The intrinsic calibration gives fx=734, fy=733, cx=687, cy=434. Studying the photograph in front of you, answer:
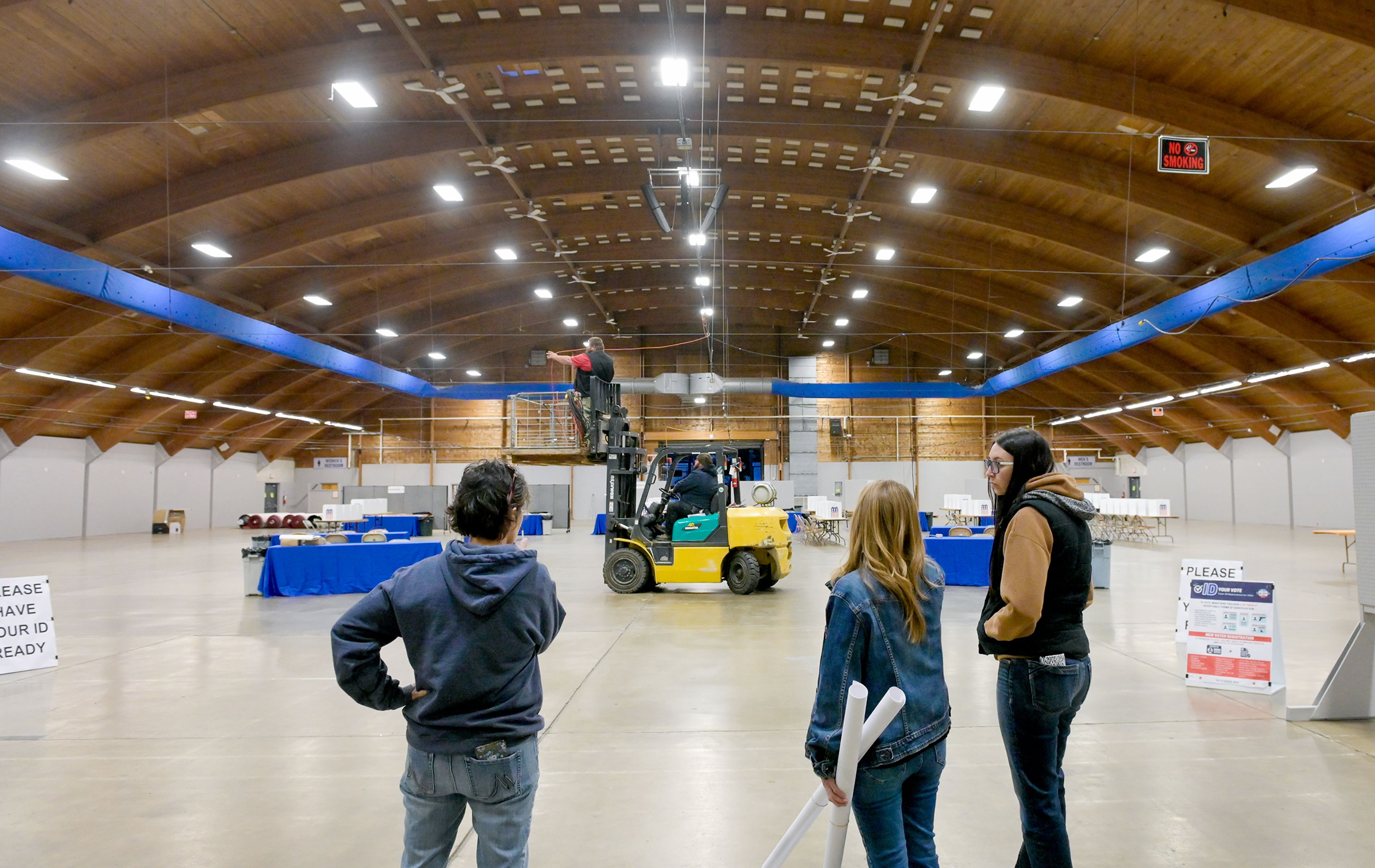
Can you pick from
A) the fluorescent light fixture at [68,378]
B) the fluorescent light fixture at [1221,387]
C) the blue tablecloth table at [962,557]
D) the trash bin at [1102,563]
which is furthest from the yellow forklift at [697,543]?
the fluorescent light fixture at [1221,387]

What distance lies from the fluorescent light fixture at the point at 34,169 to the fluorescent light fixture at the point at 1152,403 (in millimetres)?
30118

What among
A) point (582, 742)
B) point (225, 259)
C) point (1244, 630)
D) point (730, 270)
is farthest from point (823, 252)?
point (582, 742)

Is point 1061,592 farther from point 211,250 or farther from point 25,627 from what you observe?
point 211,250

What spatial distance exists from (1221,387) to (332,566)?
78.2ft

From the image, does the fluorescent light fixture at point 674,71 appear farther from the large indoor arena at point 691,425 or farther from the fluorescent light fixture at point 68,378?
the fluorescent light fixture at point 68,378

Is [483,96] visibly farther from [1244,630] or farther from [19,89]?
[1244,630]

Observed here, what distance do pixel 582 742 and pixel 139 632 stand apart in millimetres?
6973

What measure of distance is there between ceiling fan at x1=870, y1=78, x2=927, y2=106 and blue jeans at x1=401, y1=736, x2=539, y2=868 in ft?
38.4

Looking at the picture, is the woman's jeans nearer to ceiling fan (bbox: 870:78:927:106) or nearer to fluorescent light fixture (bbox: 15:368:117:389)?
ceiling fan (bbox: 870:78:927:106)

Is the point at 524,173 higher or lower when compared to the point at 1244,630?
higher

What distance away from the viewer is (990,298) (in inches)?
869

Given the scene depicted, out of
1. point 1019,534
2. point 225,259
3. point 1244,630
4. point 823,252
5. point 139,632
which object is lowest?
point 139,632

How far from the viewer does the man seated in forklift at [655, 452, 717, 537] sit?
11.7 meters

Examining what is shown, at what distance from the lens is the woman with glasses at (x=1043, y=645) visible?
253 cm
